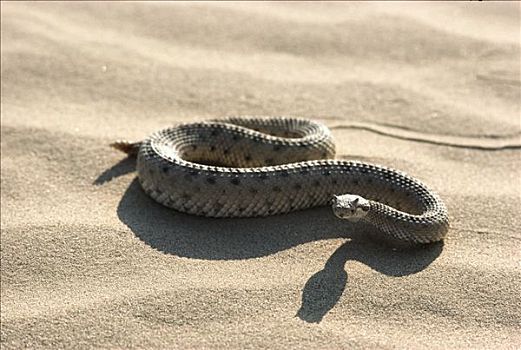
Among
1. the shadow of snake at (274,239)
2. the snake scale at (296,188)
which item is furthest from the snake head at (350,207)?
the shadow of snake at (274,239)

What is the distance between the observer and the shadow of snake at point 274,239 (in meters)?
4.21

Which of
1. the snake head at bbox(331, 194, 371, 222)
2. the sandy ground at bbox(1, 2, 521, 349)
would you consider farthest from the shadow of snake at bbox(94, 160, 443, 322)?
the snake head at bbox(331, 194, 371, 222)

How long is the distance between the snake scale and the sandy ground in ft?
0.37

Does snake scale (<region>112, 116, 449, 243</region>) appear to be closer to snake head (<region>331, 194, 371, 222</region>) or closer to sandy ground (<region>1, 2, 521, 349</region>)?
snake head (<region>331, 194, 371, 222</region>)

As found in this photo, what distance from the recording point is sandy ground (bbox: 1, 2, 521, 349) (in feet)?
12.8

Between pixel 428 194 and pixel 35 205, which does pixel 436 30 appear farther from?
pixel 35 205

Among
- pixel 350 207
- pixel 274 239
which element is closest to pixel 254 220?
pixel 274 239

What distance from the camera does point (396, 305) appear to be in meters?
3.95

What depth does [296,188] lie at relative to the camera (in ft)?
15.8

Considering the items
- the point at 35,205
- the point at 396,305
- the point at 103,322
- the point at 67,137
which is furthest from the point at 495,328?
the point at 67,137

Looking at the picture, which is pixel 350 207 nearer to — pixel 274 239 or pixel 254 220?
pixel 274 239

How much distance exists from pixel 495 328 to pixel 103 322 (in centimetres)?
204

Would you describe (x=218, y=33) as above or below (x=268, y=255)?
above

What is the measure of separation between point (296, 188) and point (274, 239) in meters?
0.43
